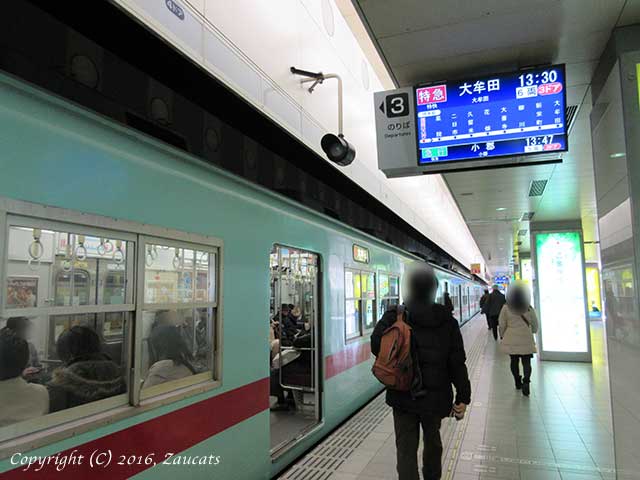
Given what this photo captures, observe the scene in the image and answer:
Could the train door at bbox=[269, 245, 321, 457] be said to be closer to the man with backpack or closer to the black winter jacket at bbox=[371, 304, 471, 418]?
the man with backpack

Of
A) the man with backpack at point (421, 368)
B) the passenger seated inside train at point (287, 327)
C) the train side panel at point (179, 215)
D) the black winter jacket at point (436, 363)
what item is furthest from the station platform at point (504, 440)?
the passenger seated inside train at point (287, 327)

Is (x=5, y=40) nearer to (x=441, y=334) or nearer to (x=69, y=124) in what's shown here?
(x=69, y=124)

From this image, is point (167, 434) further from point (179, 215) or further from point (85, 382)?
point (179, 215)

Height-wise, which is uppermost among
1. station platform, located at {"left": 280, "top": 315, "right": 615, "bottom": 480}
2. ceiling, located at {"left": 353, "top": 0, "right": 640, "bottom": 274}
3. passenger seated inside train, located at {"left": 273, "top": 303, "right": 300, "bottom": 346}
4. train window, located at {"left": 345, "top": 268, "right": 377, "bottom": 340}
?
ceiling, located at {"left": 353, "top": 0, "right": 640, "bottom": 274}

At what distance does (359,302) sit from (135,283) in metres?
4.50

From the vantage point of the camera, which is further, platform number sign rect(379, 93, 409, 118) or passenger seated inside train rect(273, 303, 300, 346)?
passenger seated inside train rect(273, 303, 300, 346)

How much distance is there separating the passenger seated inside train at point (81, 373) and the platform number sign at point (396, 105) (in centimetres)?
269

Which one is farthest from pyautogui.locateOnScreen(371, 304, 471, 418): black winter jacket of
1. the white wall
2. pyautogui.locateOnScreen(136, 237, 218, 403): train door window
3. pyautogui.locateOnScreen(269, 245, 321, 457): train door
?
pyautogui.locateOnScreen(269, 245, 321, 457): train door

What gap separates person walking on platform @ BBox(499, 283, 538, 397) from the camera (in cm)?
636

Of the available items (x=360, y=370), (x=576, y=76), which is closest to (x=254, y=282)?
(x=576, y=76)

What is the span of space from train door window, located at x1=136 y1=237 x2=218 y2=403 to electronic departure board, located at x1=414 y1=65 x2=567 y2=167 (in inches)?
75.4

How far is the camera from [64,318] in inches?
83.7

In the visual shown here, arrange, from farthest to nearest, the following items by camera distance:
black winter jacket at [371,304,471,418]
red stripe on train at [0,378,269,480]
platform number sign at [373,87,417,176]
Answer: platform number sign at [373,87,417,176]
black winter jacket at [371,304,471,418]
red stripe on train at [0,378,269,480]

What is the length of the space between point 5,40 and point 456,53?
2688 millimetres
